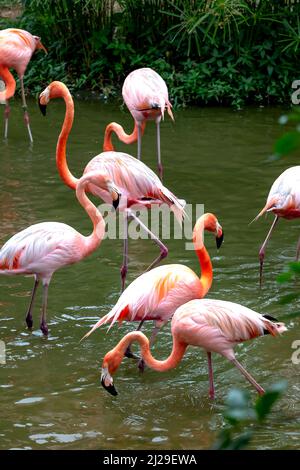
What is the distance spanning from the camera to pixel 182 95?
909 centimetres

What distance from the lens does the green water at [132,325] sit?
3486 mm

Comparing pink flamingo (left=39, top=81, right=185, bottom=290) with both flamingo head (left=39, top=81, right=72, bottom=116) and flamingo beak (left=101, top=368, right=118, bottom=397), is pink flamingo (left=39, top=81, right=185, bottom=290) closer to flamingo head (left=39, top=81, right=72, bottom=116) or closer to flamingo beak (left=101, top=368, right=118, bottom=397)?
flamingo head (left=39, top=81, right=72, bottom=116)

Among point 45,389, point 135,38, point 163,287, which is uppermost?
point 135,38

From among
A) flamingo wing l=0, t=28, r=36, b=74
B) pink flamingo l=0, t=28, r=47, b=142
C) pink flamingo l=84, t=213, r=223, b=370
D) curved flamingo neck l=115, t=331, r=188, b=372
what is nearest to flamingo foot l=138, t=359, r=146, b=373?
pink flamingo l=84, t=213, r=223, b=370

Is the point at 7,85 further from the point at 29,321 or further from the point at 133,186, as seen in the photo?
the point at 29,321

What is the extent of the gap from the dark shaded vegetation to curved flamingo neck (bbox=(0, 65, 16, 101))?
1380mm

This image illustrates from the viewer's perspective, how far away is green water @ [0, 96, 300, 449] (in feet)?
11.4

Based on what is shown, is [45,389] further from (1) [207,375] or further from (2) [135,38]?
(2) [135,38]

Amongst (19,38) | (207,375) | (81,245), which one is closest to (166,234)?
(81,245)

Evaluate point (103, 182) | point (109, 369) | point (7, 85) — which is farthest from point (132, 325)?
point (7, 85)

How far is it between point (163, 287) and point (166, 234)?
6.68 feet
